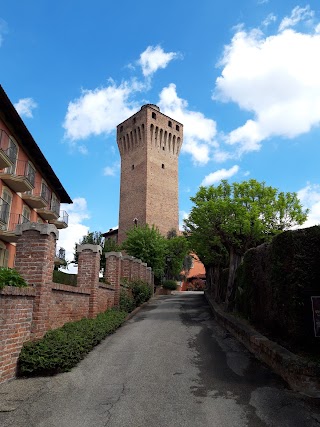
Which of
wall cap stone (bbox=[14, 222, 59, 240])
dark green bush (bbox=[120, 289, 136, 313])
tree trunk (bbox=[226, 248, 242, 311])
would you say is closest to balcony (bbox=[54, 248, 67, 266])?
dark green bush (bbox=[120, 289, 136, 313])

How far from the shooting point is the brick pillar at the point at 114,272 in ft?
48.2

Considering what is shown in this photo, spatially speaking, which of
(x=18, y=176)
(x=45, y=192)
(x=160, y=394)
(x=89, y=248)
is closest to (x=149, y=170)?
(x=45, y=192)

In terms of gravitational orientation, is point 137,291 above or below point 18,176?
below

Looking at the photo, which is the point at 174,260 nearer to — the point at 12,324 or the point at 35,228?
the point at 35,228

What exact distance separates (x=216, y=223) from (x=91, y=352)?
8894mm

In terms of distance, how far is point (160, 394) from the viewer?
5.58m

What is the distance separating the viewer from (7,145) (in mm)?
18000

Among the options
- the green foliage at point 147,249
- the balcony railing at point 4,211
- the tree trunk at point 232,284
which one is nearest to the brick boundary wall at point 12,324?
the tree trunk at point 232,284

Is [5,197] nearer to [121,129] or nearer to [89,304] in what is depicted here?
[89,304]

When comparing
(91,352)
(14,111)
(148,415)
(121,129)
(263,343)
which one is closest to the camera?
(148,415)

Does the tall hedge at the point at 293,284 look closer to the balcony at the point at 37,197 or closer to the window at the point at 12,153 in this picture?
the window at the point at 12,153

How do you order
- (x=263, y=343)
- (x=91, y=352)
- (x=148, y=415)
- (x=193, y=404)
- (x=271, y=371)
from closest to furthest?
(x=148, y=415) < (x=193, y=404) < (x=271, y=371) < (x=263, y=343) < (x=91, y=352)

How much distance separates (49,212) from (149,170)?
897 inches

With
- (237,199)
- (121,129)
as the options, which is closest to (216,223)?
(237,199)
